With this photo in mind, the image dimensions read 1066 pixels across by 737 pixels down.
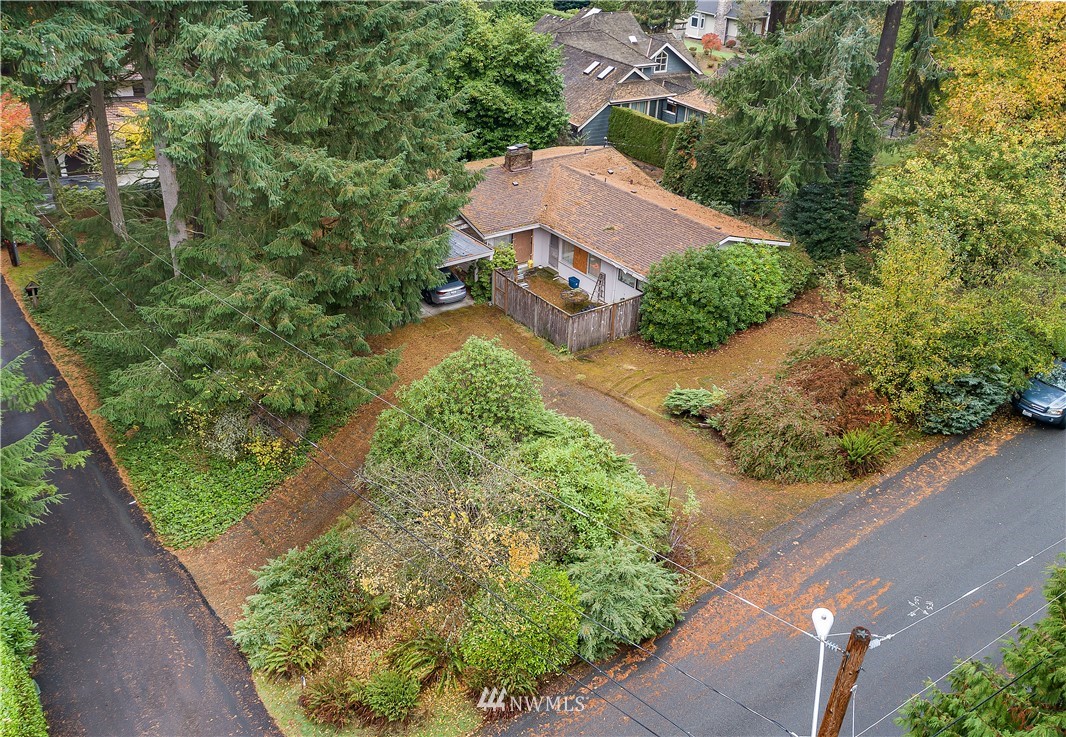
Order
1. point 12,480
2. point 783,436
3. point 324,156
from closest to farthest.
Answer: point 12,480 → point 324,156 → point 783,436

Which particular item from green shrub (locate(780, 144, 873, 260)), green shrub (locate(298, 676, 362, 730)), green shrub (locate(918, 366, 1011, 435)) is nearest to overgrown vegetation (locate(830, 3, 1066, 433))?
green shrub (locate(918, 366, 1011, 435))

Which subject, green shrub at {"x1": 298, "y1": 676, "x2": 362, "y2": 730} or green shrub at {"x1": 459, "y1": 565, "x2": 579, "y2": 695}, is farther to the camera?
green shrub at {"x1": 459, "y1": 565, "x2": 579, "y2": 695}

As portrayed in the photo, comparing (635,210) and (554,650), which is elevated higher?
(635,210)

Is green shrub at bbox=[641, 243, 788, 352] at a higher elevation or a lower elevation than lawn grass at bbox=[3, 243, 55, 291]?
higher

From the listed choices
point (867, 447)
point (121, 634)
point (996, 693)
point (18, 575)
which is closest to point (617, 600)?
point (996, 693)

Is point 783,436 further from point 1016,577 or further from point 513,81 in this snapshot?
point 513,81

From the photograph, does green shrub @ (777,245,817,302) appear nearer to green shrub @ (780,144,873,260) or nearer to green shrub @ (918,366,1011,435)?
green shrub @ (780,144,873,260)

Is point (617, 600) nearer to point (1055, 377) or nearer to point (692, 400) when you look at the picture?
point (692, 400)

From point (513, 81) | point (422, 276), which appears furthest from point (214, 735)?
point (513, 81)
